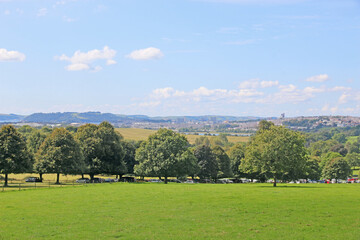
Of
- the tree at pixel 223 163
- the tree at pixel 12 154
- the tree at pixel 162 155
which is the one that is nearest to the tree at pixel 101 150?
the tree at pixel 162 155

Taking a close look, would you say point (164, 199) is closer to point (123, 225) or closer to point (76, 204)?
point (76, 204)

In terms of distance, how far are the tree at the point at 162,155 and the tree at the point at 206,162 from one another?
1999 centimetres

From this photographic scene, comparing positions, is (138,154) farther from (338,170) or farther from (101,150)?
(338,170)

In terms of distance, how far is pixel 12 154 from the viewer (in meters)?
80.8

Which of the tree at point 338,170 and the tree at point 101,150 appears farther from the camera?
Result: the tree at point 338,170

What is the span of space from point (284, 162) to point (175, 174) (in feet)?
96.4

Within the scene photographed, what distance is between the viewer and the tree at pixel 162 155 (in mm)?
93688

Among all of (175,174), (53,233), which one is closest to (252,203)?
(53,233)

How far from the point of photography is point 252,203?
44.2 metres

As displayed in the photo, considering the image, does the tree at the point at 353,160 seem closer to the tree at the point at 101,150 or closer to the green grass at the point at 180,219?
the tree at the point at 101,150

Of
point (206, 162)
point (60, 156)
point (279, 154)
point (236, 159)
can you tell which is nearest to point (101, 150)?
point (60, 156)

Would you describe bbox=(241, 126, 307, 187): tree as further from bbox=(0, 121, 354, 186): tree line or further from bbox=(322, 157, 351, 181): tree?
bbox=(322, 157, 351, 181): tree

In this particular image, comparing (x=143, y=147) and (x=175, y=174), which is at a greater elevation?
(x=143, y=147)

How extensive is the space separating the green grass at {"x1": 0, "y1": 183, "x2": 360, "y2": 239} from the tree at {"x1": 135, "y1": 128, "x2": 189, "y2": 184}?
4546 centimetres
